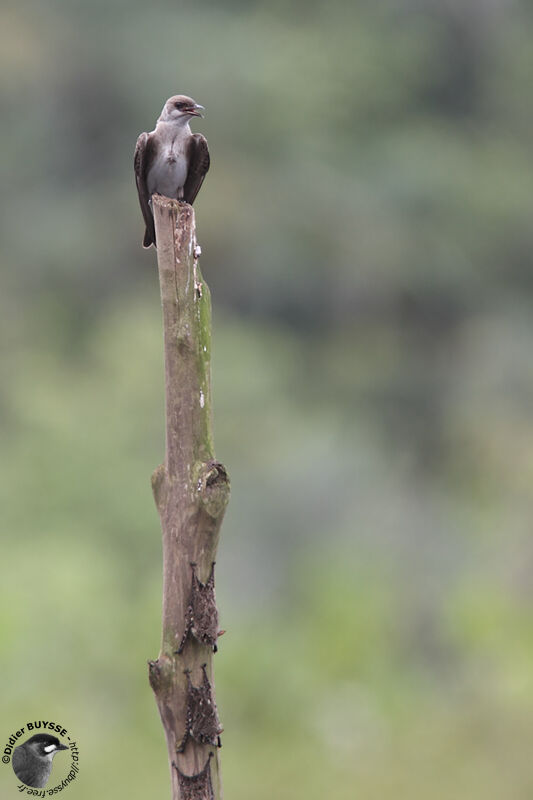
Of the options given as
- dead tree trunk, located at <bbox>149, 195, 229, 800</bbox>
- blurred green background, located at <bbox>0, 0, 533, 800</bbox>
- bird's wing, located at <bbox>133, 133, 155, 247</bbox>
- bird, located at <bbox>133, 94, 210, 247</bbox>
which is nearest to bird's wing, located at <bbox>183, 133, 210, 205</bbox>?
bird, located at <bbox>133, 94, 210, 247</bbox>

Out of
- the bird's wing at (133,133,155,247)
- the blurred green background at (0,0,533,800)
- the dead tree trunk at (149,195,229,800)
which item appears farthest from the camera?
the blurred green background at (0,0,533,800)

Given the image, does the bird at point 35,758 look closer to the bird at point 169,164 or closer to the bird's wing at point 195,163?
the bird at point 169,164

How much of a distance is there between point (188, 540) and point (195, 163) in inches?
52.8

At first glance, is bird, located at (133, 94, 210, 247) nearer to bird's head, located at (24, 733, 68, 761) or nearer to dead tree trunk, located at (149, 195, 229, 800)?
dead tree trunk, located at (149, 195, 229, 800)

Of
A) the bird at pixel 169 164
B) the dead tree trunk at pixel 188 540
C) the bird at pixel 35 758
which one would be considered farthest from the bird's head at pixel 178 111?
the bird at pixel 35 758

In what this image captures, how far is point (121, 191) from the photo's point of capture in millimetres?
11609

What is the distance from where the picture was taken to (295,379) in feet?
36.3

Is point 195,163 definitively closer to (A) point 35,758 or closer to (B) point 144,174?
(B) point 144,174

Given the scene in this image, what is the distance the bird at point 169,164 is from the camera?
2.89m

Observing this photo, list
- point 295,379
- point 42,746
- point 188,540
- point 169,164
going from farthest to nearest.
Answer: point 295,379
point 169,164
point 42,746
point 188,540

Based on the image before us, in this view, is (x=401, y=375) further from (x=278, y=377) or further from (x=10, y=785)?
(x=10, y=785)

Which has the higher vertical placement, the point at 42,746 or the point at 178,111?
the point at 178,111

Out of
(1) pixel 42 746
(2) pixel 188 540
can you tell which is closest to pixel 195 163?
(2) pixel 188 540

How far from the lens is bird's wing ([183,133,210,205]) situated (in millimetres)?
2910
